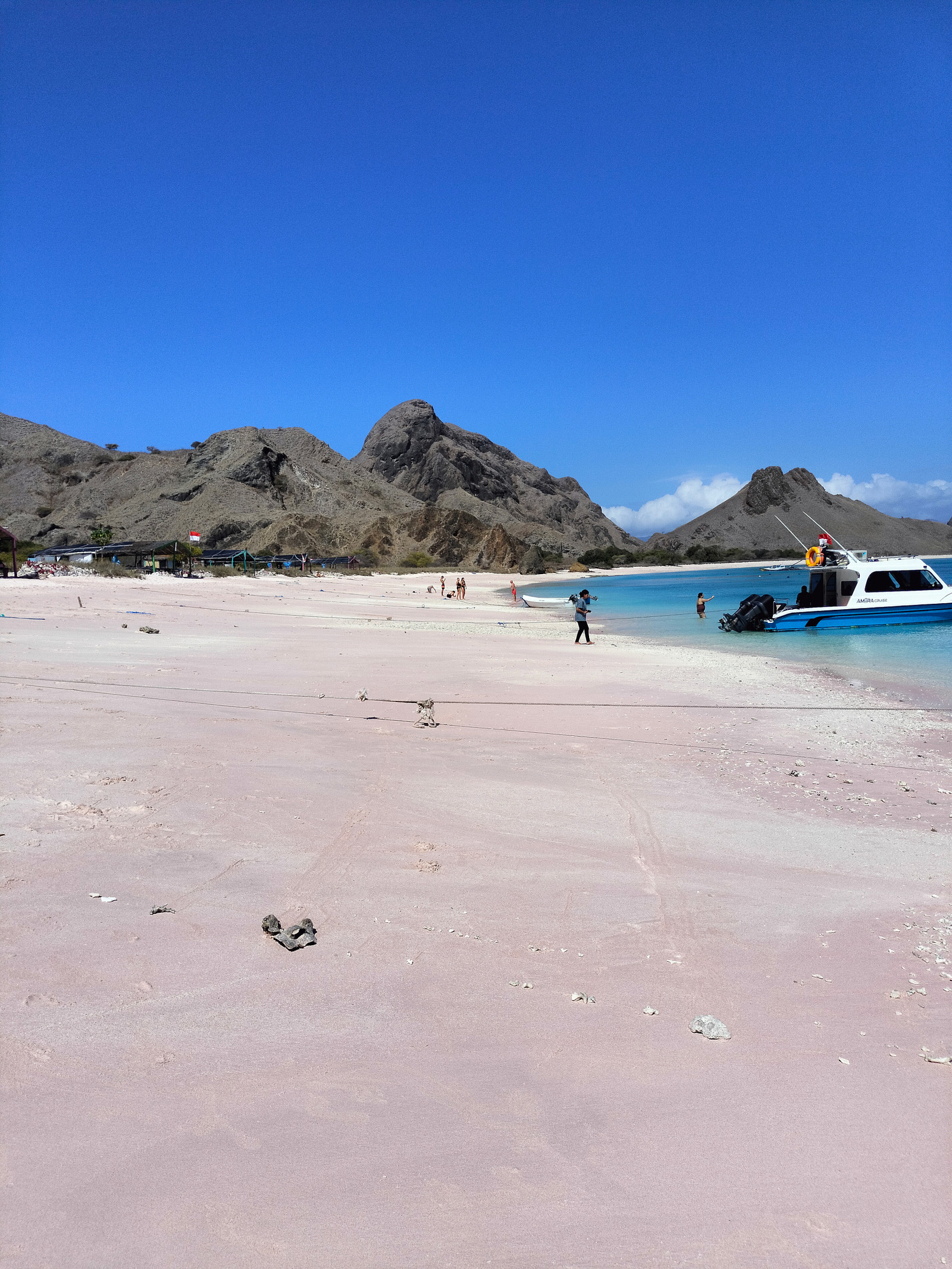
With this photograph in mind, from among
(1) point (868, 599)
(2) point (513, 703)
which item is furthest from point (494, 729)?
(1) point (868, 599)

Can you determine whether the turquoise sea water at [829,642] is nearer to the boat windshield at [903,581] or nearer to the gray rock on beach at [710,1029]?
the boat windshield at [903,581]

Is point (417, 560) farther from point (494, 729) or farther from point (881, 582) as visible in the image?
point (494, 729)

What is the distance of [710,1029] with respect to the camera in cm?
322

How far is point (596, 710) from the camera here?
1054 centimetres

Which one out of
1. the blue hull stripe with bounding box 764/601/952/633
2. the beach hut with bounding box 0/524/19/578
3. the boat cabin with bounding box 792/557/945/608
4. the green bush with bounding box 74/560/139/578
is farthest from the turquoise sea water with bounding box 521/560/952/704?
the green bush with bounding box 74/560/139/578

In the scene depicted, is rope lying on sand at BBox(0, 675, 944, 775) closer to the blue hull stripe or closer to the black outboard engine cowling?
the black outboard engine cowling

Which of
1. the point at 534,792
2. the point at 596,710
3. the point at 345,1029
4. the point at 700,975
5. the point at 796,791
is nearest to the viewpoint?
the point at 345,1029

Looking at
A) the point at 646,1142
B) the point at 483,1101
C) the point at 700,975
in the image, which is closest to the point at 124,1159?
the point at 483,1101

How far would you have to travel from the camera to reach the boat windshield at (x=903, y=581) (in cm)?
2577

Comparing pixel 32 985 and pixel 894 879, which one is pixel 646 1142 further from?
pixel 894 879

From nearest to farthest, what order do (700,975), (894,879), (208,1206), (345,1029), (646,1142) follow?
(208,1206) → (646,1142) → (345,1029) → (700,975) → (894,879)

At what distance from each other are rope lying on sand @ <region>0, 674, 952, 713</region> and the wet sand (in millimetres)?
2112

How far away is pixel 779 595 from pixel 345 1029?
189 feet

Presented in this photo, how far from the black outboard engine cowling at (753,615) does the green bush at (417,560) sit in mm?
71238
